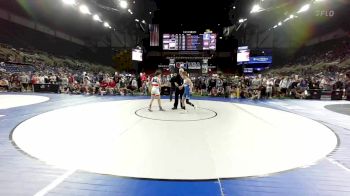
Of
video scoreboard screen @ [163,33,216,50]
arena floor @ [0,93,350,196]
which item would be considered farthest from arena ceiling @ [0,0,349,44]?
arena floor @ [0,93,350,196]

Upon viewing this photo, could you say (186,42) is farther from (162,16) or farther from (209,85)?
(209,85)

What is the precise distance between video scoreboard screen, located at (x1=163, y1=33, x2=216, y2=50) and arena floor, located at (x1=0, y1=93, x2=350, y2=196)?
18023mm

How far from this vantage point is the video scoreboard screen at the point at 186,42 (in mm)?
24578

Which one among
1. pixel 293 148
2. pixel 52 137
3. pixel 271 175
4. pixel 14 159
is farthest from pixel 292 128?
pixel 14 159

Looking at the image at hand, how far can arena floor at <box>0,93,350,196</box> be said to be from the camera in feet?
10.6

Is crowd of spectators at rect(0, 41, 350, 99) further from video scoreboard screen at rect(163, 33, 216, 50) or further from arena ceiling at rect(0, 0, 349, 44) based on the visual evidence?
arena ceiling at rect(0, 0, 349, 44)

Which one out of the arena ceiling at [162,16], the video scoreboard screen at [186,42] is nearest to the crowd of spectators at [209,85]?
the video scoreboard screen at [186,42]

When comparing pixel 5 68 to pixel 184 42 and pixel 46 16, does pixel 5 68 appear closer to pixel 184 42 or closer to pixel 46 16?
pixel 46 16

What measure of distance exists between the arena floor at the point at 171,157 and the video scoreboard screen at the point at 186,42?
710 inches

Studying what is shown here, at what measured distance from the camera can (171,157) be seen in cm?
425

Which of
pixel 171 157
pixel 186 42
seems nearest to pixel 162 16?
pixel 186 42

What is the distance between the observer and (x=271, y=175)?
3629mm

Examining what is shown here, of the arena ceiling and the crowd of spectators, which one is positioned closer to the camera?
the crowd of spectators

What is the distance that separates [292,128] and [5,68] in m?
19.8
